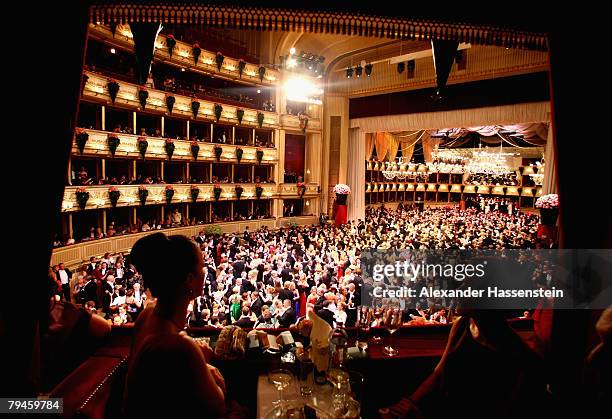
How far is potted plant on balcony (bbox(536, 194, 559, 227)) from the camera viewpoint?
1050cm

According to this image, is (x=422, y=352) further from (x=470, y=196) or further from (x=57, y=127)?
(x=470, y=196)

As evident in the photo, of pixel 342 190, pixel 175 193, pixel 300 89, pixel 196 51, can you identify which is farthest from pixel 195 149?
pixel 342 190

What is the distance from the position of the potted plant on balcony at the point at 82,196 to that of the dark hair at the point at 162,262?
483 inches

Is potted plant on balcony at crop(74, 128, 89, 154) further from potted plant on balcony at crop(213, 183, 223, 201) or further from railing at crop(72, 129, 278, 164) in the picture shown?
potted plant on balcony at crop(213, 183, 223, 201)

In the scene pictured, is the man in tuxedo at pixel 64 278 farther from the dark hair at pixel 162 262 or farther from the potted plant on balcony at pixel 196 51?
the potted plant on balcony at pixel 196 51

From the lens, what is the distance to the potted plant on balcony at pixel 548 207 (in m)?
10.5

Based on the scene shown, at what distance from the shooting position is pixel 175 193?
16016mm

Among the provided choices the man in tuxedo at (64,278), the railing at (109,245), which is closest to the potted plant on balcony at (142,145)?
the railing at (109,245)

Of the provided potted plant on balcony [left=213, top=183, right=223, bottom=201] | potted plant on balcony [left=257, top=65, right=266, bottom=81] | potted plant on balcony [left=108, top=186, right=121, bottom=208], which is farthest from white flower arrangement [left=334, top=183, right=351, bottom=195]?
potted plant on balcony [left=108, top=186, right=121, bottom=208]

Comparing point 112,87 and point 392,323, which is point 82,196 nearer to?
point 112,87

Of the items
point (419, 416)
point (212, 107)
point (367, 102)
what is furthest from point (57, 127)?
point (367, 102)
